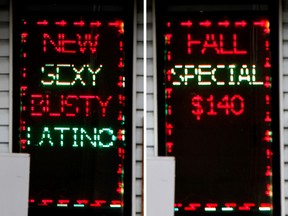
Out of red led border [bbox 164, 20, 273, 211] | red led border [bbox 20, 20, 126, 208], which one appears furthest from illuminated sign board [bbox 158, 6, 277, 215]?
red led border [bbox 20, 20, 126, 208]

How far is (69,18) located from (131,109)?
2.41 ft

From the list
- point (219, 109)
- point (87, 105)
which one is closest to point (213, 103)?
point (219, 109)

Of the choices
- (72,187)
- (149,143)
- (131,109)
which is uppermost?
(131,109)

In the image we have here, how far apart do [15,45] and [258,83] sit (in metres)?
1.62

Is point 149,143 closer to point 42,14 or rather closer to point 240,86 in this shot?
point 240,86

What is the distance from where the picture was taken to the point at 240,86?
10.1ft

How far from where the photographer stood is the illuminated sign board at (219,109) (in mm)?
3082

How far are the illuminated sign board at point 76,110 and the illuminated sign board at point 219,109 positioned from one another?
1.00 ft

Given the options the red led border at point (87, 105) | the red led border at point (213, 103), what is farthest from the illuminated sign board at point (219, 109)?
the red led border at point (87, 105)

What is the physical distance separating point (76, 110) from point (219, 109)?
940mm

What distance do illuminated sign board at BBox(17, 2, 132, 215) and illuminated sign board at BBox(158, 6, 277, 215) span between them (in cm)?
30

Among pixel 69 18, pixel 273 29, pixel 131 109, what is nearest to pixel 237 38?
pixel 273 29

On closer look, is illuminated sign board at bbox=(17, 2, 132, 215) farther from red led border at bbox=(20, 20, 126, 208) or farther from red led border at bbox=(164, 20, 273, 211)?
red led border at bbox=(164, 20, 273, 211)

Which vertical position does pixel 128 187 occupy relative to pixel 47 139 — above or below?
below
